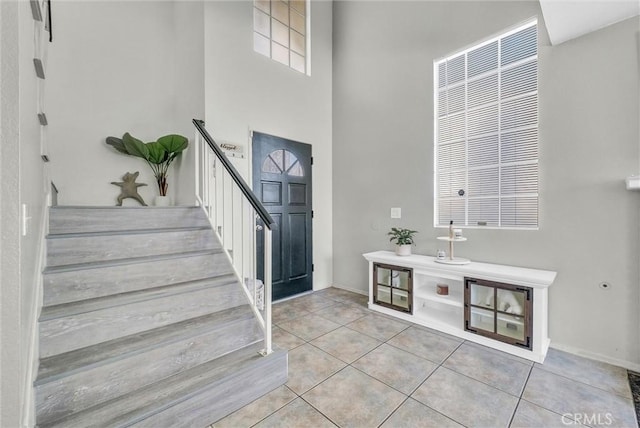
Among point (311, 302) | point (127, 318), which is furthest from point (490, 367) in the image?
point (127, 318)

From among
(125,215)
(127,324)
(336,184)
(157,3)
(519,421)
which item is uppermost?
(157,3)

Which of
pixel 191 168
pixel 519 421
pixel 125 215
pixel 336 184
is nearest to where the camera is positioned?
pixel 519 421

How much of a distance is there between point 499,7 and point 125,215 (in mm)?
3982

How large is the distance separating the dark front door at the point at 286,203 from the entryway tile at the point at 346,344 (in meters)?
1.17

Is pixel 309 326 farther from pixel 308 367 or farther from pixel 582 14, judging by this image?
pixel 582 14

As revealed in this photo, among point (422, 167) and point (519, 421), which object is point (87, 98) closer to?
point (422, 167)

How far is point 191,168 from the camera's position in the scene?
3252mm

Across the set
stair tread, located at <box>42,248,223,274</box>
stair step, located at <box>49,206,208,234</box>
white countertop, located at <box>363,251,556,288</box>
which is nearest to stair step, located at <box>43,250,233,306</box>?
stair tread, located at <box>42,248,223,274</box>

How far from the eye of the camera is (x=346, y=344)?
2545 mm

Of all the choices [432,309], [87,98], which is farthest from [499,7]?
[87,98]

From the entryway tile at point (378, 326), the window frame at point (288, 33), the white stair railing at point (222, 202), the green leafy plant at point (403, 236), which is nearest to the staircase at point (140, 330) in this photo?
the white stair railing at point (222, 202)

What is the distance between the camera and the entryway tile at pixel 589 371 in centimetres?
194

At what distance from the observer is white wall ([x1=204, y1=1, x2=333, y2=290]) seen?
10.4ft

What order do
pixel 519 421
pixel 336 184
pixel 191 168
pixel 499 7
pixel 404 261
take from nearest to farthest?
pixel 519 421, pixel 499 7, pixel 404 261, pixel 191 168, pixel 336 184
